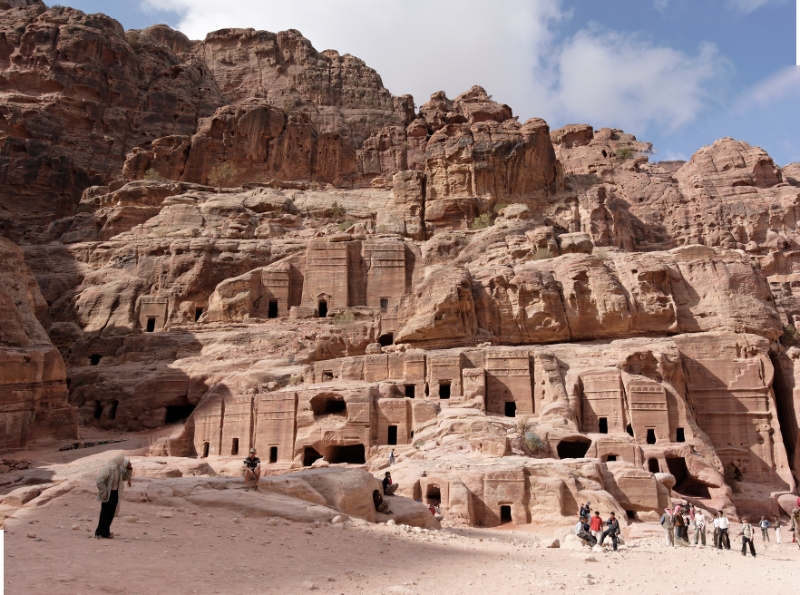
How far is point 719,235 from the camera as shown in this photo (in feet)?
221

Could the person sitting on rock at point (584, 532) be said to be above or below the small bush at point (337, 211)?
below

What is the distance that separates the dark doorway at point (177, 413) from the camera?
41453 millimetres

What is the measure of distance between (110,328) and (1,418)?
17.8 meters

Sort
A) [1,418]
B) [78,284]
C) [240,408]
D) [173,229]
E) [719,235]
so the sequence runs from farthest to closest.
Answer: [719,235] < [173,229] < [78,284] < [240,408] < [1,418]

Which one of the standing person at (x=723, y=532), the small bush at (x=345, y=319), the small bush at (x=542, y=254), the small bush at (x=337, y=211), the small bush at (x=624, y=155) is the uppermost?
the small bush at (x=624, y=155)

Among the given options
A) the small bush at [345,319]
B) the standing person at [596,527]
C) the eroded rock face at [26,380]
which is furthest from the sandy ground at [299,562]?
the small bush at [345,319]

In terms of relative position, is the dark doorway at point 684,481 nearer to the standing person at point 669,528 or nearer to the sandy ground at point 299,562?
the standing person at point 669,528

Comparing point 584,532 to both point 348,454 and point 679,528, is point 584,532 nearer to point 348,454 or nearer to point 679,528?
point 679,528

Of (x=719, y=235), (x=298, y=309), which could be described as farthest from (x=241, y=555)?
(x=719, y=235)

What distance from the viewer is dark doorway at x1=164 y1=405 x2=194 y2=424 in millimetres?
41453

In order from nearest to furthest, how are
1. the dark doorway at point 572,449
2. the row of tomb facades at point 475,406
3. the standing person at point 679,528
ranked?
the standing person at point 679,528 → the row of tomb facades at point 475,406 → the dark doorway at point 572,449

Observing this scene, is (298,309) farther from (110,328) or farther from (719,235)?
(719,235)

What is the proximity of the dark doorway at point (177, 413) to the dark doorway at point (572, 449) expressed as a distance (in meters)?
21.4

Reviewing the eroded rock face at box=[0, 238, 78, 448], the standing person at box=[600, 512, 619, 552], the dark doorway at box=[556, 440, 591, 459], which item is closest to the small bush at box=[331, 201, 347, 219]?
the eroded rock face at box=[0, 238, 78, 448]
